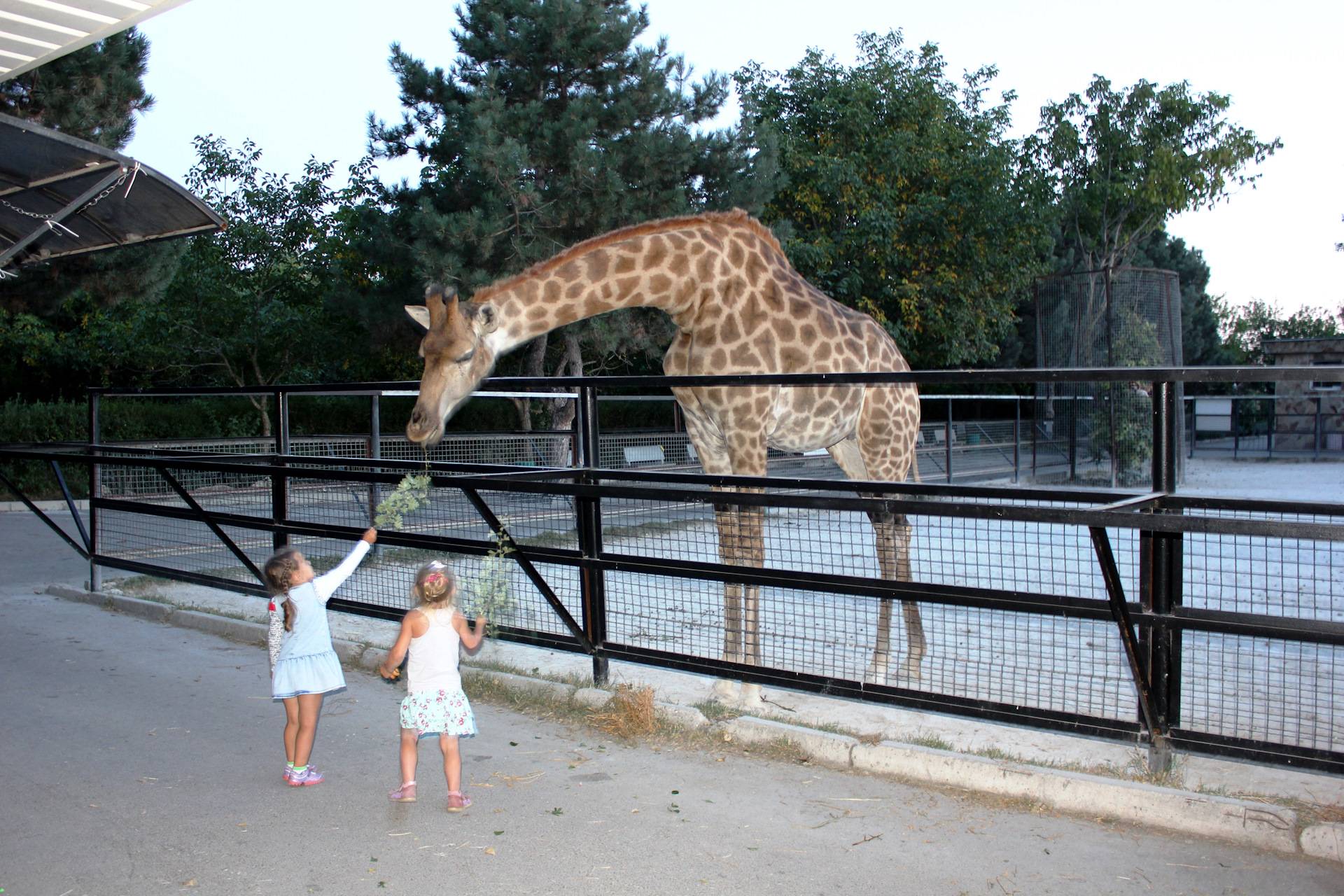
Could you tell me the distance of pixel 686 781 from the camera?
4.32m

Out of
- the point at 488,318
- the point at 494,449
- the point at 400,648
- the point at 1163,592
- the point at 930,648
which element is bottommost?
the point at 930,648

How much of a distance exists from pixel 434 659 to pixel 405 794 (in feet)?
1.77

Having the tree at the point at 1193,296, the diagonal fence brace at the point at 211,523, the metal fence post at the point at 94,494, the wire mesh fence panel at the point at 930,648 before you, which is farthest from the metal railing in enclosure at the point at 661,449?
the tree at the point at 1193,296

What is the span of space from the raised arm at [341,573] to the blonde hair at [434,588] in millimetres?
429

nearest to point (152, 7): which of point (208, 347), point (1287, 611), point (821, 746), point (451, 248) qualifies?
point (821, 746)

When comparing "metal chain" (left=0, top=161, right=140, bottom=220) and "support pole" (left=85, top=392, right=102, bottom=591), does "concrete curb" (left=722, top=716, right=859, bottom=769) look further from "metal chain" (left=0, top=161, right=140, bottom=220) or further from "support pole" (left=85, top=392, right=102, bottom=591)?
"support pole" (left=85, top=392, right=102, bottom=591)

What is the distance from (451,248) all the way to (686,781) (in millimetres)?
13872

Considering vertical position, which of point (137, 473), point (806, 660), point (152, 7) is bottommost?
point (806, 660)

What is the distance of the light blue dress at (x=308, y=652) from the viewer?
4.35 meters

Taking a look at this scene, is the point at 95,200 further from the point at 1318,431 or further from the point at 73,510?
the point at 1318,431

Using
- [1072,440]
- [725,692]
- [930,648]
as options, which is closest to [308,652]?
[725,692]

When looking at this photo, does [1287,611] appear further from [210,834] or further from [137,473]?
[137,473]

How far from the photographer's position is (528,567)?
17.0 feet

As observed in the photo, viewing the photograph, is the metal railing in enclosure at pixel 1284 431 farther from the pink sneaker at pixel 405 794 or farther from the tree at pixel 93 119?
the pink sneaker at pixel 405 794
